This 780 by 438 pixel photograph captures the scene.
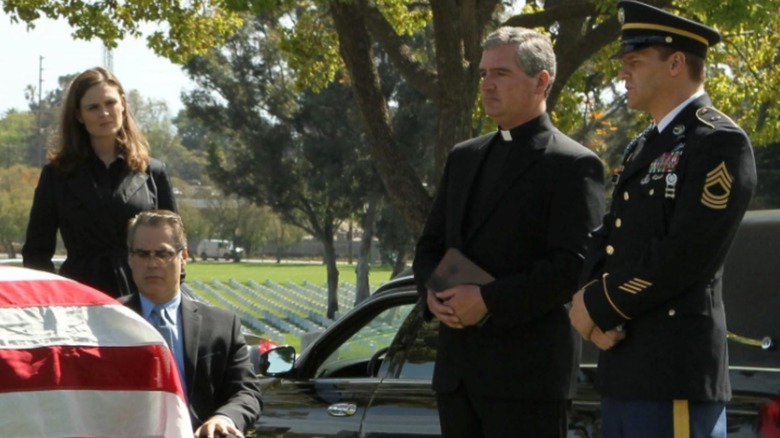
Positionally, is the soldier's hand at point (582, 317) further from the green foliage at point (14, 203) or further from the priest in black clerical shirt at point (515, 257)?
the green foliage at point (14, 203)

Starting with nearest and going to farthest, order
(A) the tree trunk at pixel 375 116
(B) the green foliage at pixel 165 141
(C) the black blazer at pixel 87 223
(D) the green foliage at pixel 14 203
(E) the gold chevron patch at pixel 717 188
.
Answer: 1. (E) the gold chevron patch at pixel 717 188
2. (C) the black blazer at pixel 87 223
3. (A) the tree trunk at pixel 375 116
4. (D) the green foliage at pixel 14 203
5. (B) the green foliage at pixel 165 141

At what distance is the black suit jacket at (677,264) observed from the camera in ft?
11.6

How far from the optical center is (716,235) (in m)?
3.54

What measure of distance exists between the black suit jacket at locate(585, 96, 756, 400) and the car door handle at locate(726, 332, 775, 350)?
1003 millimetres

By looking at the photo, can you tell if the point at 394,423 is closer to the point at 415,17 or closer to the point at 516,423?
the point at 516,423

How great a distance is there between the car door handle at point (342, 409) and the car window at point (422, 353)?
0.23 metres

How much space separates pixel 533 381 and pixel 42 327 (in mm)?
1703

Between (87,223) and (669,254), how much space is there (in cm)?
244

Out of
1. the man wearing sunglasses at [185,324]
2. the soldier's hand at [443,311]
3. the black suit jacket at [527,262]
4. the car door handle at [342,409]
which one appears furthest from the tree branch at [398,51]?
the soldier's hand at [443,311]

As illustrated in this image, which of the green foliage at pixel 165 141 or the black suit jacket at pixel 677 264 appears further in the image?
the green foliage at pixel 165 141

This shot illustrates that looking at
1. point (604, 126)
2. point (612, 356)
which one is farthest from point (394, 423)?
point (604, 126)

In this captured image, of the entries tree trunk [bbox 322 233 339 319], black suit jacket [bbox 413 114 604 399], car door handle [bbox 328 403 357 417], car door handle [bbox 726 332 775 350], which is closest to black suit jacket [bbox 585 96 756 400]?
black suit jacket [bbox 413 114 604 399]

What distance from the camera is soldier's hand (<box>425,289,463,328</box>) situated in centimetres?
412

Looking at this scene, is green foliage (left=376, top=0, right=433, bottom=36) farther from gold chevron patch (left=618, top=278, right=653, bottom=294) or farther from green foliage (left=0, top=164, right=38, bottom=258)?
green foliage (left=0, top=164, right=38, bottom=258)
